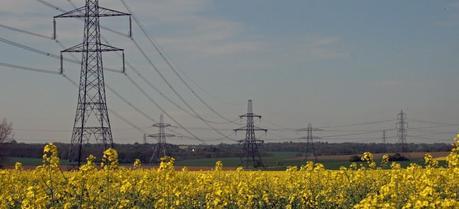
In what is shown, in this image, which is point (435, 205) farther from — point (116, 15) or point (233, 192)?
point (116, 15)

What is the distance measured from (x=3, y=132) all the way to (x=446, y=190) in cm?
5706

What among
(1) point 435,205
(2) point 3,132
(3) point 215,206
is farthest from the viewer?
(2) point 3,132

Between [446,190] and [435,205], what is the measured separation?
5.20 meters

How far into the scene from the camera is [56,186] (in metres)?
11.5

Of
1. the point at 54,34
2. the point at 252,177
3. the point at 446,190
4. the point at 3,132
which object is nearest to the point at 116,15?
the point at 54,34

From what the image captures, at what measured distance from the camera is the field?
962cm

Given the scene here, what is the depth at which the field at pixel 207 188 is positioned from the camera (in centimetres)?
962

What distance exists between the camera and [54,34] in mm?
29188

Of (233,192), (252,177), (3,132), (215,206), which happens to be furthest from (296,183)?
(3,132)

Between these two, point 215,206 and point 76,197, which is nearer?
point 215,206

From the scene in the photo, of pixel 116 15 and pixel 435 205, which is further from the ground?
pixel 116 15

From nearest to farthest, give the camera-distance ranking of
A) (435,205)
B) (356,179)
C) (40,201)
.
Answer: (435,205) < (40,201) < (356,179)

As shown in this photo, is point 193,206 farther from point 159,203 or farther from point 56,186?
point 56,186

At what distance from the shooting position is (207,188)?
11695mm
